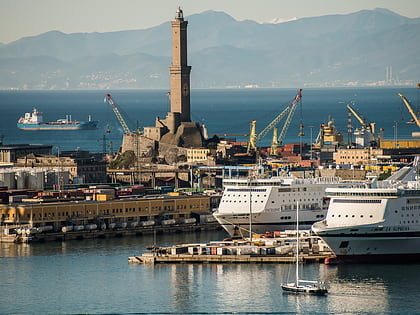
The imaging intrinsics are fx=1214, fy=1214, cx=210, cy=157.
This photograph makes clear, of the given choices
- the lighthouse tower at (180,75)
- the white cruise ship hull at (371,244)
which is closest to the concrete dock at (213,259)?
the white cruise ship hull at (371,244)

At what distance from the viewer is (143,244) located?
6862 cm

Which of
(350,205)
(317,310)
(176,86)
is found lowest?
(317,310)

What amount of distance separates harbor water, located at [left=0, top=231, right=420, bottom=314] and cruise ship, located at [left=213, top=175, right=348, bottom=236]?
7.86m

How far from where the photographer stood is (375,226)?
194 feet

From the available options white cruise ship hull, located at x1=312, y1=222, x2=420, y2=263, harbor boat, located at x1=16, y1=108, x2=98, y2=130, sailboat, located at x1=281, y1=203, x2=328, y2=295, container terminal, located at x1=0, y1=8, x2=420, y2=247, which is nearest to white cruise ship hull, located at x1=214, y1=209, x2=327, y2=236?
container terminal, located at x1=0, y1=8, x2=420, y2=247

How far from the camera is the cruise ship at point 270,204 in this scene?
70438 millimetres

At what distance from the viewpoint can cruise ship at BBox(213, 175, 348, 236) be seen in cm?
7044

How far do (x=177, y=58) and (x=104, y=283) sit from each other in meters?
60.5

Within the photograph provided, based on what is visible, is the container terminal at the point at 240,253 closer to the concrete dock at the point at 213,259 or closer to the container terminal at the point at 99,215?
the concrete dock at the point at 213,259

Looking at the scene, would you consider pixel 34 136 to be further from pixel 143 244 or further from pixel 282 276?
pixel 282 276

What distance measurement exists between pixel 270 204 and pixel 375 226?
12.6 meters

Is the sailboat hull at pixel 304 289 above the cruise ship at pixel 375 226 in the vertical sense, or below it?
below

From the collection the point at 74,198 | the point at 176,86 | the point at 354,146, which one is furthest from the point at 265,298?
the point at 176,86

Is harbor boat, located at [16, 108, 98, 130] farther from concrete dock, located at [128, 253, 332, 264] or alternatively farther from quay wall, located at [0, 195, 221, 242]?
concrete dock, located at [128, 253, 332, 264]
